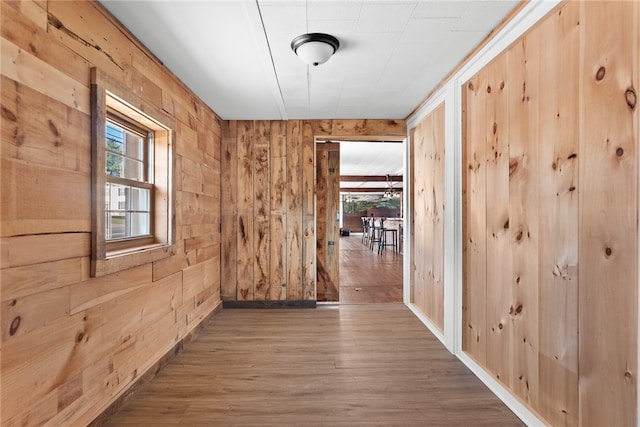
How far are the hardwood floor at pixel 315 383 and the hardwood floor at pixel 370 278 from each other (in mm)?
1001

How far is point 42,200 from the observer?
4.05 ft

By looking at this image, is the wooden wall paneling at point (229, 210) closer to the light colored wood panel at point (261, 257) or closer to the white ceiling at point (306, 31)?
the light colored wood panel at point (261, 257)

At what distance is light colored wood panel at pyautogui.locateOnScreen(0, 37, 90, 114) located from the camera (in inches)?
43.3

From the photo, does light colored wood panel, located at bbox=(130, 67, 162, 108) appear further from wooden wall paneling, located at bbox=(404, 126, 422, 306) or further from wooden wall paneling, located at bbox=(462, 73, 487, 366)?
wooden wall paneling, located at bbox=(404, 126, 422, 306)

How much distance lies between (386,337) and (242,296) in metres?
1.78

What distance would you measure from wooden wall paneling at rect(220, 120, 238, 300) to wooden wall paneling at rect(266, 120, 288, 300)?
444 millimetres

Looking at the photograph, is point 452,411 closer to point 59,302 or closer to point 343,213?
point 59,302

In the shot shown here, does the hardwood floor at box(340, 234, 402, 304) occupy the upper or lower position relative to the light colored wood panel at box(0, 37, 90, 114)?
lower

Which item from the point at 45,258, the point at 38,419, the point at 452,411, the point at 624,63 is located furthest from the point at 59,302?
the point at 624,63

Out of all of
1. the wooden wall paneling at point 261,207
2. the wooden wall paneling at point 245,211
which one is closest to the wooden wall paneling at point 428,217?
the wooden wall paneling at point 261,207

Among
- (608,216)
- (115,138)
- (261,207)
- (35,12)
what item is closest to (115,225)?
(115,138)

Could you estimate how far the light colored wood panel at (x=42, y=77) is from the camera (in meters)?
1.10

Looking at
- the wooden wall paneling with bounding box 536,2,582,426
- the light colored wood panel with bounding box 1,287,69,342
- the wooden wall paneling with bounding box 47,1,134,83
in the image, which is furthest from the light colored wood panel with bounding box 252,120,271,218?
the wooden wall paneling with bounding box 536,2,582,426

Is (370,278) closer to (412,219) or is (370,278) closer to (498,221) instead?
(412,219)
